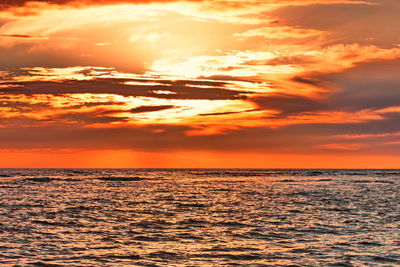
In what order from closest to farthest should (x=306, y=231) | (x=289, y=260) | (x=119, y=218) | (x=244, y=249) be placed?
(x=289, y=260)
(x=244, y=249)
(x=306, y=231)
(x=119, y=218)

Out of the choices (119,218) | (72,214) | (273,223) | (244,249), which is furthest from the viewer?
(72,214)

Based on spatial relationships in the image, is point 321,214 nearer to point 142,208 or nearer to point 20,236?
point 142,208

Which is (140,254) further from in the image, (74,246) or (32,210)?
(32,210)

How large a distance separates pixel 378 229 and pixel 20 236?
20.2 meters

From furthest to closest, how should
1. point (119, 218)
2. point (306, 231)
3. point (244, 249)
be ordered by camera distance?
1. point (119, 218)
2. point (306, 231)
3. point (244, 249)

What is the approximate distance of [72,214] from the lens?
35031 mm

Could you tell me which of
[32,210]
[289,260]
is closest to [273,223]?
[289,260]

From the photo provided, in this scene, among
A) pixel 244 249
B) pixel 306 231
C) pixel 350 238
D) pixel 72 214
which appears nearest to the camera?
pixel 244 249

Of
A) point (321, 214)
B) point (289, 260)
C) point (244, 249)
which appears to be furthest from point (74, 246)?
point (321, 214)

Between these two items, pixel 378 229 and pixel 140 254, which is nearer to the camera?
pixel 140 254

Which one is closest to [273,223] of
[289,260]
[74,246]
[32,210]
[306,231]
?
[306,231]

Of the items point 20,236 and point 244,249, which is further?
point 20,236

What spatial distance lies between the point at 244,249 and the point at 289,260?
2.85 metres

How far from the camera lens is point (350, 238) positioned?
24.3 meters
